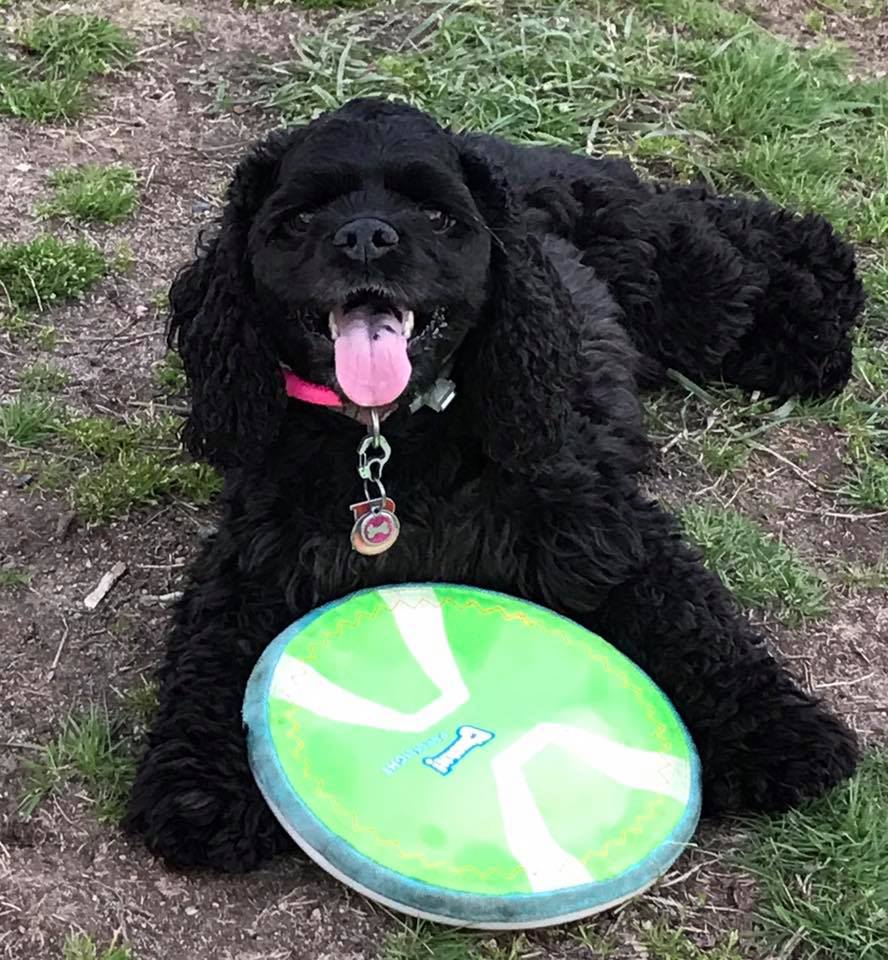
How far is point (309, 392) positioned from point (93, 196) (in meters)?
2.55

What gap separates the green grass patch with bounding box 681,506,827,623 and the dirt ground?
81 mm

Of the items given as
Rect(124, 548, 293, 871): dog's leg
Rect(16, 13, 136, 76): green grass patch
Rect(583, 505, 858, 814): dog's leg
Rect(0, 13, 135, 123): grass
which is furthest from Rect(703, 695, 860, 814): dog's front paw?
Rect(16, 13, 136, 76): green grass patch

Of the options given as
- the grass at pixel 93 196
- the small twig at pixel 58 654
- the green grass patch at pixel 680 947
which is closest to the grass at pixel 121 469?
the small twig at pixel 58 654

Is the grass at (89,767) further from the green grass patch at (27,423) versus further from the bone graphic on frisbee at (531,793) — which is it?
the green grass patch at (27,423)

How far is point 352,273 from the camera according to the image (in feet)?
10.6

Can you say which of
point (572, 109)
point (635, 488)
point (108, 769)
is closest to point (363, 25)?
point (572, 109)

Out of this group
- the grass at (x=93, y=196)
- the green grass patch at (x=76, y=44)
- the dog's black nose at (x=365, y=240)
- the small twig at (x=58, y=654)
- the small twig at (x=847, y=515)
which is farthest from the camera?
the green grass patch at (x=76, y=44)

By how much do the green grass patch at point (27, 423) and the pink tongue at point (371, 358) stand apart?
5.44 ft

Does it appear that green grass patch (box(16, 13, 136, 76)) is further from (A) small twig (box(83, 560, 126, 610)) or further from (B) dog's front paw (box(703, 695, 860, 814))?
(B) dog's front paw (box(703, 695, 860, 814))

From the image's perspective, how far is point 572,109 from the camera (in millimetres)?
6398

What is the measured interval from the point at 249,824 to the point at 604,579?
1.11 m

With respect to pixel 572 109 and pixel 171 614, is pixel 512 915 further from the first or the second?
pixel 572 109

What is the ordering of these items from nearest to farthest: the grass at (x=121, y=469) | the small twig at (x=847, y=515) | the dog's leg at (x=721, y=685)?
the dog's leg at (x=721, y=685)
the grass at (x=121, y=469)
the small twig at (x=847, y=515)

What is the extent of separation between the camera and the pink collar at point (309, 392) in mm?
3494
